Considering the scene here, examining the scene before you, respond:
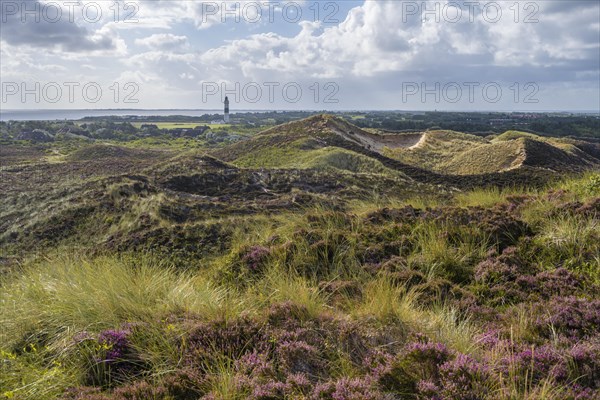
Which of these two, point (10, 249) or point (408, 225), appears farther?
point (10, 249)

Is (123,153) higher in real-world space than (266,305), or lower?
higher

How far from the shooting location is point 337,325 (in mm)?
4211

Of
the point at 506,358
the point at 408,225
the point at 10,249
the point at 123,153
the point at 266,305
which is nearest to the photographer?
the point at 506,358

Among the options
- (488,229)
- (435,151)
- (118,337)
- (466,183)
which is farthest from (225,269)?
(435,151)

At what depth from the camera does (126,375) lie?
3785 mm

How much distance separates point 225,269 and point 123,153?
57.2 metres

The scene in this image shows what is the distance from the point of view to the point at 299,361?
3.71 metres

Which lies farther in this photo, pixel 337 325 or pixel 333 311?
pixel 333 311

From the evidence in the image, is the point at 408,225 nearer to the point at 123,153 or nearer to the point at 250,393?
the point at 250,393

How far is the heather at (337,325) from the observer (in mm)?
3328

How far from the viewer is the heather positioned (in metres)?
3.33

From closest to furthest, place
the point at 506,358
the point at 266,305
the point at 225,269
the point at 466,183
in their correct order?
the point at 506,358
the point at 266,305
the point at 225,269
the point at 466,183

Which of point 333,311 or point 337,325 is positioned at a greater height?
point 337,325

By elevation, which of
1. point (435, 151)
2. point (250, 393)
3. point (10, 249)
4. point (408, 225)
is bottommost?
point (10, 249)
